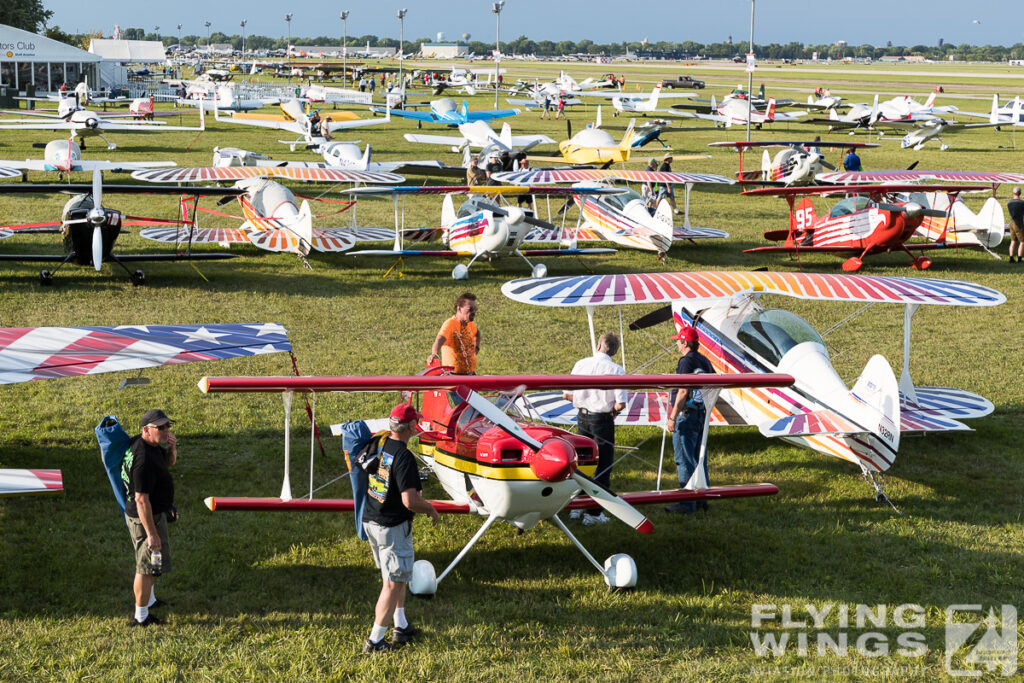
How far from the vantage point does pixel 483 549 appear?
755 cm

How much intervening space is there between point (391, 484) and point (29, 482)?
3105mm

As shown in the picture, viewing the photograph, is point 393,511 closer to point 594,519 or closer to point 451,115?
point 594,519

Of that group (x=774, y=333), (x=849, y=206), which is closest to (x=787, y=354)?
(x=774, y=333)

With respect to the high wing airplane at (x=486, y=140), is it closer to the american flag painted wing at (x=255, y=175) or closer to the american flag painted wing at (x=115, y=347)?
the american flag painted wing at (x=255, y=175)

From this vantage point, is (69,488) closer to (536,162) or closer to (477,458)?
(477,458)

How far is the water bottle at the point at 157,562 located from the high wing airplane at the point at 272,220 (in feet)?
41.3

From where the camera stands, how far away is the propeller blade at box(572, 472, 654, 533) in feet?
20.0

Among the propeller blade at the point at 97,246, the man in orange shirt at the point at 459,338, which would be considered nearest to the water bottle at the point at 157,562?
the man in orange shirt at the point at 459,338

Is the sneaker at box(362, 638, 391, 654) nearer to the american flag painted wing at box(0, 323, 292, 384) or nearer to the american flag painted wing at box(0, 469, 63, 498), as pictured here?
the american flag painted wing at box(0, 469, 63, 498)

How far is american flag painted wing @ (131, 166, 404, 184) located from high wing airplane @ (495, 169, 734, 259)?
3027 millimetres

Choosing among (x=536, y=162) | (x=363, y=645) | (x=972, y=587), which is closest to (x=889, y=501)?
(x=972, y=587)

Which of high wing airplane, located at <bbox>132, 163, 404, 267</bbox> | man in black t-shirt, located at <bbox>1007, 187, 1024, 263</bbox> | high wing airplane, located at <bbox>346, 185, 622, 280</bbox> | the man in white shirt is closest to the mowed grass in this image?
the man in white shirt

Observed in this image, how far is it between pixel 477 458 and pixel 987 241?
1789 centimetres

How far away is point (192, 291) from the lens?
16.2 meters
